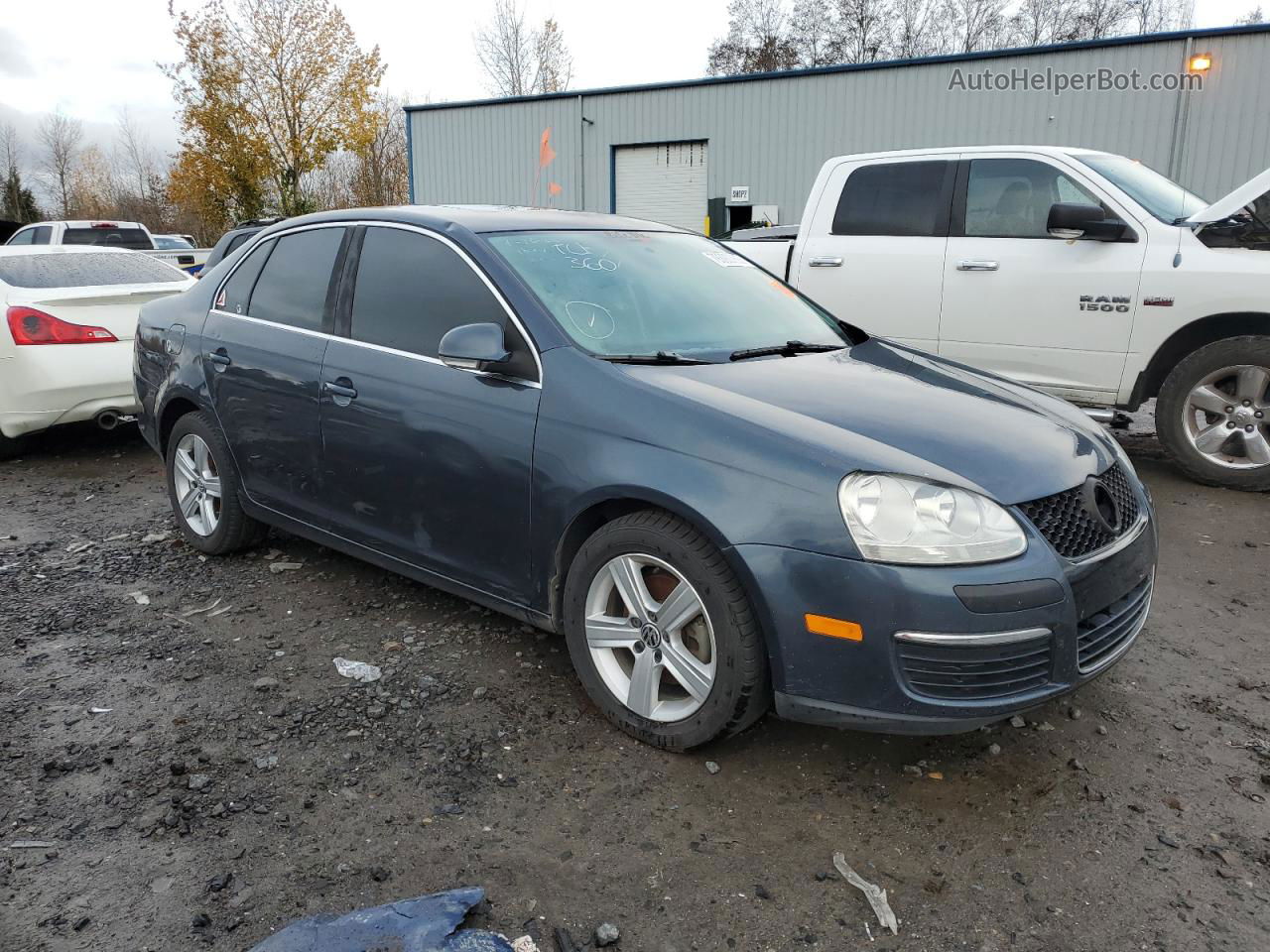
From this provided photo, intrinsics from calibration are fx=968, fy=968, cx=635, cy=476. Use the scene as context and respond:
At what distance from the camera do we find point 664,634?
9.30 feet

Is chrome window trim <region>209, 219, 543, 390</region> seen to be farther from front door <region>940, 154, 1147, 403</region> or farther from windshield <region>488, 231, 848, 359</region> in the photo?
front door <region>940, 154, 1147, 403</region>

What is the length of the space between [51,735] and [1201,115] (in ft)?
63.5

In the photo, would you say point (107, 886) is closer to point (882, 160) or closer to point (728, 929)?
point (728, 929)

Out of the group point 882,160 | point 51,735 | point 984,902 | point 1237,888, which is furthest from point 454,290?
point 882,160

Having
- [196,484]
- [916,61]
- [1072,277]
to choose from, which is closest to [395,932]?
[196,484]

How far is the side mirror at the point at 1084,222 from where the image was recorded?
18.4 ft

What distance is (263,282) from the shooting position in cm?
429

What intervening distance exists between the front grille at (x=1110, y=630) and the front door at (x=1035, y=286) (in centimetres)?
335

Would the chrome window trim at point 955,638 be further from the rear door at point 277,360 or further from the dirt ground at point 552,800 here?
the rear door at point 277,360

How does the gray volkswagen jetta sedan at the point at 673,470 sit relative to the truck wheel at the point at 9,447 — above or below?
above

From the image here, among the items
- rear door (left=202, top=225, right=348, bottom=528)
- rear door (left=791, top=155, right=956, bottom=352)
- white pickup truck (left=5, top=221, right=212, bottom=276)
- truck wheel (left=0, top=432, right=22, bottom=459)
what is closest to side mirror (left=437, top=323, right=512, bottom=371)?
rear door (left=202, top=225, right=348, bottom=528)

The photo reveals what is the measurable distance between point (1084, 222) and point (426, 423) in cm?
424

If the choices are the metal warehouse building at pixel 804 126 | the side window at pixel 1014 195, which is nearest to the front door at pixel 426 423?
the side window at pixel 1014 195

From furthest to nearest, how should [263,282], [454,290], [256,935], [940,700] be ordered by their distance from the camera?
[263,282], [454,290], [940,700], [256,935]
